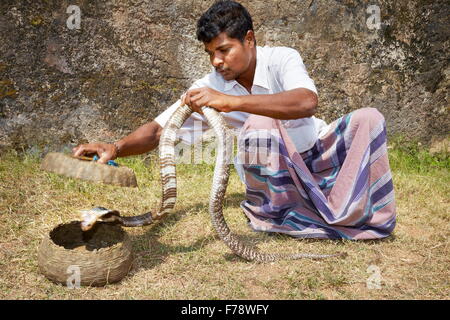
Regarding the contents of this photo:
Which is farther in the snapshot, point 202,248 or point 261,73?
point 261,73

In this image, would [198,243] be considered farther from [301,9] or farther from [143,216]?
[301,9]

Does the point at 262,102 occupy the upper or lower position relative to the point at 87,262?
upper

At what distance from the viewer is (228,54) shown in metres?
3.31

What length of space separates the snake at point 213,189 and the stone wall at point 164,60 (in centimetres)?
184

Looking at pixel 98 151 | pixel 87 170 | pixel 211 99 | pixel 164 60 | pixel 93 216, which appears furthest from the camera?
pixel 164 60

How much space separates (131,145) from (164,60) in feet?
5.30

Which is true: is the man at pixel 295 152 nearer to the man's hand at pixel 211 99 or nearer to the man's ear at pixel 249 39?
the man's ear at pixel 249 39

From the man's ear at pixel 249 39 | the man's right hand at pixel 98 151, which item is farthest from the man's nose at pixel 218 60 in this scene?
the man's right hand at pixel 98 151

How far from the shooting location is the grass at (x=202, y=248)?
277cm

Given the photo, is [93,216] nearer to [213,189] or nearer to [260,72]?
[213,189]

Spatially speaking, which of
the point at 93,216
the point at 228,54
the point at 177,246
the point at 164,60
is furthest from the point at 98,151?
the point at 164,60

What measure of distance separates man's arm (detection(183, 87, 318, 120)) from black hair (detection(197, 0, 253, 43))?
1.59 ft

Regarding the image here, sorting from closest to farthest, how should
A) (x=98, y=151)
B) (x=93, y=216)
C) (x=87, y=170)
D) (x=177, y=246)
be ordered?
(x=87, y=170)
(x=93, y=216)
(x=98, y=151)
(x=177, y=246)

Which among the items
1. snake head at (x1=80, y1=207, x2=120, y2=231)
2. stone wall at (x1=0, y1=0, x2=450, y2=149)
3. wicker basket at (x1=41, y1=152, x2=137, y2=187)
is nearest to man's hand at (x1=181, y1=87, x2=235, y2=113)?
wicker basket at (x1=41, y1=152, x2=137, y2=187)
